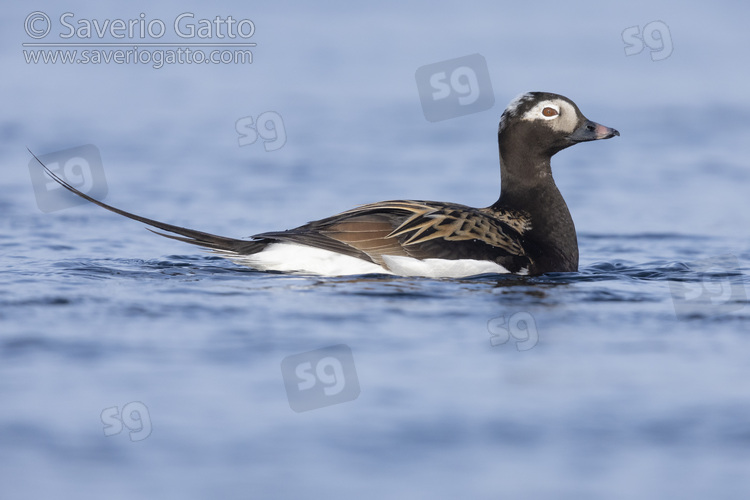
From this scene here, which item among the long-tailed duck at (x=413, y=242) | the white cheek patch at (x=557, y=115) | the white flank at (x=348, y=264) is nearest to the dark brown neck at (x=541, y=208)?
the long-tailed duck at (x=413, y=242)

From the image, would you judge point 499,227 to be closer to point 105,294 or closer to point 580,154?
point 105,294

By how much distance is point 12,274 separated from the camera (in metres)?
8.73

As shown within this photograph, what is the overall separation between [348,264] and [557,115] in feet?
7.32

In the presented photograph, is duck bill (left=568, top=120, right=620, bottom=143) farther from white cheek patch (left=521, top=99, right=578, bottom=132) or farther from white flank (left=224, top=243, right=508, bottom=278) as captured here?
white flank (left=224, top=243, right=508, bottom=278)

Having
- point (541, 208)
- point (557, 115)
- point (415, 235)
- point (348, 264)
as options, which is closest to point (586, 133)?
point (557, 115)

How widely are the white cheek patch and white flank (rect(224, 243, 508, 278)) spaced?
147cm

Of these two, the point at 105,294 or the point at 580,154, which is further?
the point at 580,154

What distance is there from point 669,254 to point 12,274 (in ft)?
Answer: 18.2

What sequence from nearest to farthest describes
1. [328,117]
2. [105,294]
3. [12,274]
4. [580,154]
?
[105,294] → [12,274] → [580,154] → [328,117]

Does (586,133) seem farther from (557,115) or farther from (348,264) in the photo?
(348,264)

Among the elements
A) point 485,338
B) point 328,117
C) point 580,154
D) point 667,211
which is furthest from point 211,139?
point 485,338

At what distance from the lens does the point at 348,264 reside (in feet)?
28.2

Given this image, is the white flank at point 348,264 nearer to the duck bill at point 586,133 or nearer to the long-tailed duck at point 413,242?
the long-tailed duck at point 413,242

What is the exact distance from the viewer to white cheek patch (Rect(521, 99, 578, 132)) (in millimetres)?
9438
